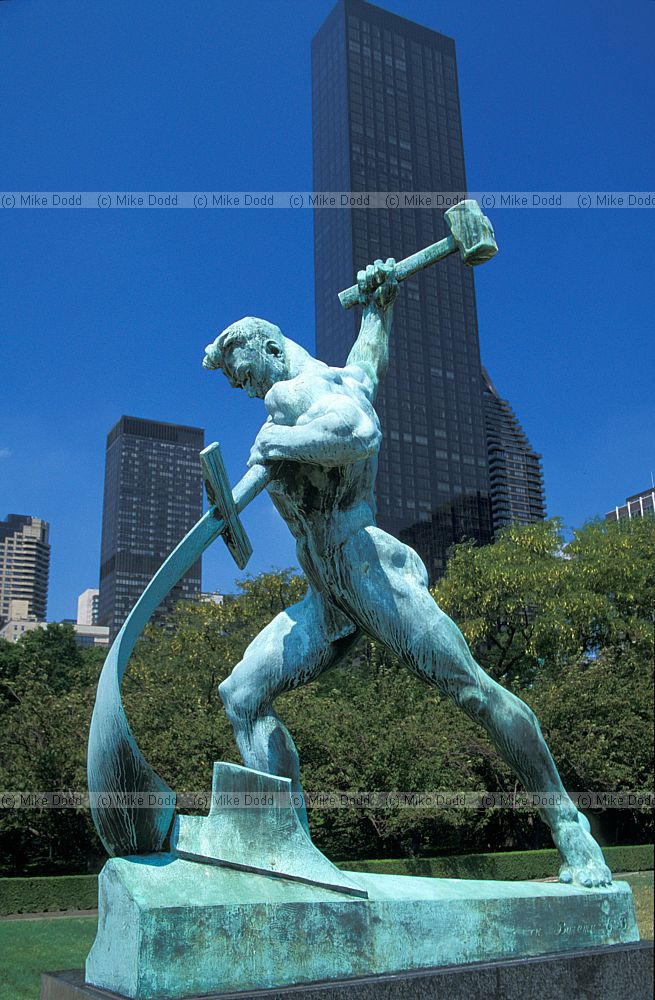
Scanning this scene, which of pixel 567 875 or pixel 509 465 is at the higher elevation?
pixel 509 465

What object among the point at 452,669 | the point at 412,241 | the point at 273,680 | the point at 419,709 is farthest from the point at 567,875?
the point at 412,241

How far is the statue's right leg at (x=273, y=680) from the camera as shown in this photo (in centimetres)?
417

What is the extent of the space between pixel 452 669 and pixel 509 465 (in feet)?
302

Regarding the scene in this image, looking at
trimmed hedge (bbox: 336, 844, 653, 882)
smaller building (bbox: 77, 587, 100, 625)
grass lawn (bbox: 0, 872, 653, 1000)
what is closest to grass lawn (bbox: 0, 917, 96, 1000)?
grass lawn (bbox: 0, 872, 653, 1000)

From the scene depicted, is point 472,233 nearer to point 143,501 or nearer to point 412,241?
point 412,241

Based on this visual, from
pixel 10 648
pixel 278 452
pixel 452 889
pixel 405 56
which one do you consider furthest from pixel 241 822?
pixel 405 56

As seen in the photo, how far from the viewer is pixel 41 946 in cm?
840

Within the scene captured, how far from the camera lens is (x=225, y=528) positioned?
4078 mm

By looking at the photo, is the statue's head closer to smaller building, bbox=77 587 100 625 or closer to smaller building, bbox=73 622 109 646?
smaller building, bbox=73 622 109 646

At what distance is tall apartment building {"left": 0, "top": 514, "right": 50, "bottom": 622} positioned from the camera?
145000mm

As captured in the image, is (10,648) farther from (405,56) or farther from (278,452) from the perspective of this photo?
(405,56)

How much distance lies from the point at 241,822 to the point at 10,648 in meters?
34.1

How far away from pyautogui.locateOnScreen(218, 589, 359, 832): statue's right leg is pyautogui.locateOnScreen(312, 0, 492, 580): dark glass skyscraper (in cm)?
5934

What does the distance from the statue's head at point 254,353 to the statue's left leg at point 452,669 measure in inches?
40.5
